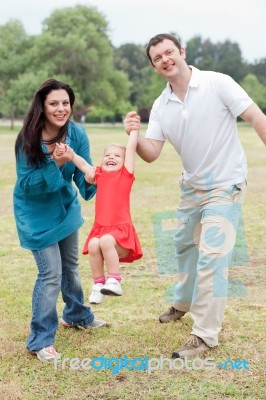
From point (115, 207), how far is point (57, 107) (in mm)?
781

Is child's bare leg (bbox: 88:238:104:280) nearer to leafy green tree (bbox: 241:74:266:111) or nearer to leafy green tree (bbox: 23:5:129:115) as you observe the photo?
leafy green tree (bbox: 23:5:129:115)

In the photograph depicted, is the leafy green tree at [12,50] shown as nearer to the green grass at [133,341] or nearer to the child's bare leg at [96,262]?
the green grass at [133,341]

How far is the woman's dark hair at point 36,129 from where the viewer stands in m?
4.26

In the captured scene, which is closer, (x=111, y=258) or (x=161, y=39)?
(x=111, y=258)

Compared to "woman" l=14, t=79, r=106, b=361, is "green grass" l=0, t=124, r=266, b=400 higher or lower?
lower

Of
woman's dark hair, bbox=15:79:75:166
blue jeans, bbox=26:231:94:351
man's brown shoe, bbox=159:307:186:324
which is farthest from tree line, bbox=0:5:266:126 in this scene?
woman's dark hair, bbox=15:79:75:166

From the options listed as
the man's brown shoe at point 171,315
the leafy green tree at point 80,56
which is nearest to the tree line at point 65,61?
the leafy green tree at point 80,56

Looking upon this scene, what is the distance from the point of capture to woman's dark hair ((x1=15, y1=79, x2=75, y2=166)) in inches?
168

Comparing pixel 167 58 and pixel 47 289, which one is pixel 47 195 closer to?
pixel 47 289

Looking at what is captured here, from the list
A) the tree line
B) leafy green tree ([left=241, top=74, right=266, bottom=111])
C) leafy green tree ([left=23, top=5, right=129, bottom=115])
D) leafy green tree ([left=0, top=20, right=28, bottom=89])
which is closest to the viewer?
the tree line

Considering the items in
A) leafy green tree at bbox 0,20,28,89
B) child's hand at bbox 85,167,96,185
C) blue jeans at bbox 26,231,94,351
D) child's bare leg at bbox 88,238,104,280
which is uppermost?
leafy green tree at bbox 0,20,28,89

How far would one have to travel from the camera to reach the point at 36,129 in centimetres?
431

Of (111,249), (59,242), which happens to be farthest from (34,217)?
(111,249)

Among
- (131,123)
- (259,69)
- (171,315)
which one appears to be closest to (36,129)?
(131,123)
